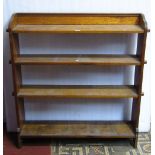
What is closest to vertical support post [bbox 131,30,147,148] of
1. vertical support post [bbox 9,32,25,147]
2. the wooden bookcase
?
the wooden bookcase

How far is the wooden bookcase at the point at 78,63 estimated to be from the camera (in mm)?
2049

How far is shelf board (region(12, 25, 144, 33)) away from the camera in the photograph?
6.51ft

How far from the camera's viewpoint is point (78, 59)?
6.96 ft

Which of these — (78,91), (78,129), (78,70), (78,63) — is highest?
(78,63)

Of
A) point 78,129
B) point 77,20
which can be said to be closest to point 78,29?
point 77,20

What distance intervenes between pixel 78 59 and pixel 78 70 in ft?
0.81

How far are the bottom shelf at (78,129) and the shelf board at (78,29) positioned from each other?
86 centimetres

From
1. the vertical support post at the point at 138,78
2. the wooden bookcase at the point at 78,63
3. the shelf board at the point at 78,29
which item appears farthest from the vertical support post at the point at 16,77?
the vertical support post at the point at 138,78

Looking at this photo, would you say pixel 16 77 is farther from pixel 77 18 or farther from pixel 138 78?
pixel 138 78

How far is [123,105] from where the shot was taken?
2453 millimetres

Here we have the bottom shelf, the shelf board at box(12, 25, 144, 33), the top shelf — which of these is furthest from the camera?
the bottom shelf

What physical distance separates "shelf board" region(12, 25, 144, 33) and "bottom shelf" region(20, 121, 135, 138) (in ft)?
2.82

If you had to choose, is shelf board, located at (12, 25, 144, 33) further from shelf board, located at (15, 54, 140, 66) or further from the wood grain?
shelf board, located at (15, 54, 140, 66)

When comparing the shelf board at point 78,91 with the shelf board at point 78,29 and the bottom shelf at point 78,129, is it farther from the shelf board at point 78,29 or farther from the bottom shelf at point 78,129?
the shelf board at point 78,29
